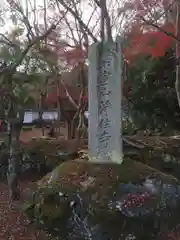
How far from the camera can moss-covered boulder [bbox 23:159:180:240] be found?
371 cm

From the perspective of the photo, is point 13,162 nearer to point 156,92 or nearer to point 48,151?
point 48,151

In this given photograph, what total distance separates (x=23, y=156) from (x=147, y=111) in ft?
16.3

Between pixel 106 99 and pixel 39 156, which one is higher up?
pixel 106 99

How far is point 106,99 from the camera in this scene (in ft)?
14.4

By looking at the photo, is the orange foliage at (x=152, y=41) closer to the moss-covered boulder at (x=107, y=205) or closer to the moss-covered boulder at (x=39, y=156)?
the moss-covered boulder at (x=39, y=156)

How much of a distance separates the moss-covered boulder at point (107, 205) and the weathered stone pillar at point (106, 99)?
35 centimetres

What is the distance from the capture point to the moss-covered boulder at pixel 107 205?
3707mm

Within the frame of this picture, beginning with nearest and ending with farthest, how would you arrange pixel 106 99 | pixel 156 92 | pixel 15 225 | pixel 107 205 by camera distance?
pixel 107 205
pixel 106 99
pixel 15 225
pixel 156 92

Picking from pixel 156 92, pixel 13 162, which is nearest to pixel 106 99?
pixel 13 162

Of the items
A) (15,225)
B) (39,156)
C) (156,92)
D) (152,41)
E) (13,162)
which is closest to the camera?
(15,225)

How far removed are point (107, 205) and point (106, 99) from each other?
4.56 feet

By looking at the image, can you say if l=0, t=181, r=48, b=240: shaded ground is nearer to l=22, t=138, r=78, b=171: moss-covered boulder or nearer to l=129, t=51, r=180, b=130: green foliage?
l=22, t=138, r=78, b=171: moss-covered boulder

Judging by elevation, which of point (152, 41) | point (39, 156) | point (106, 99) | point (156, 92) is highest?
point (152, 41)

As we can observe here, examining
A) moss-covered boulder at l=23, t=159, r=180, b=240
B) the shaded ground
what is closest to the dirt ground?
the shaded ground
